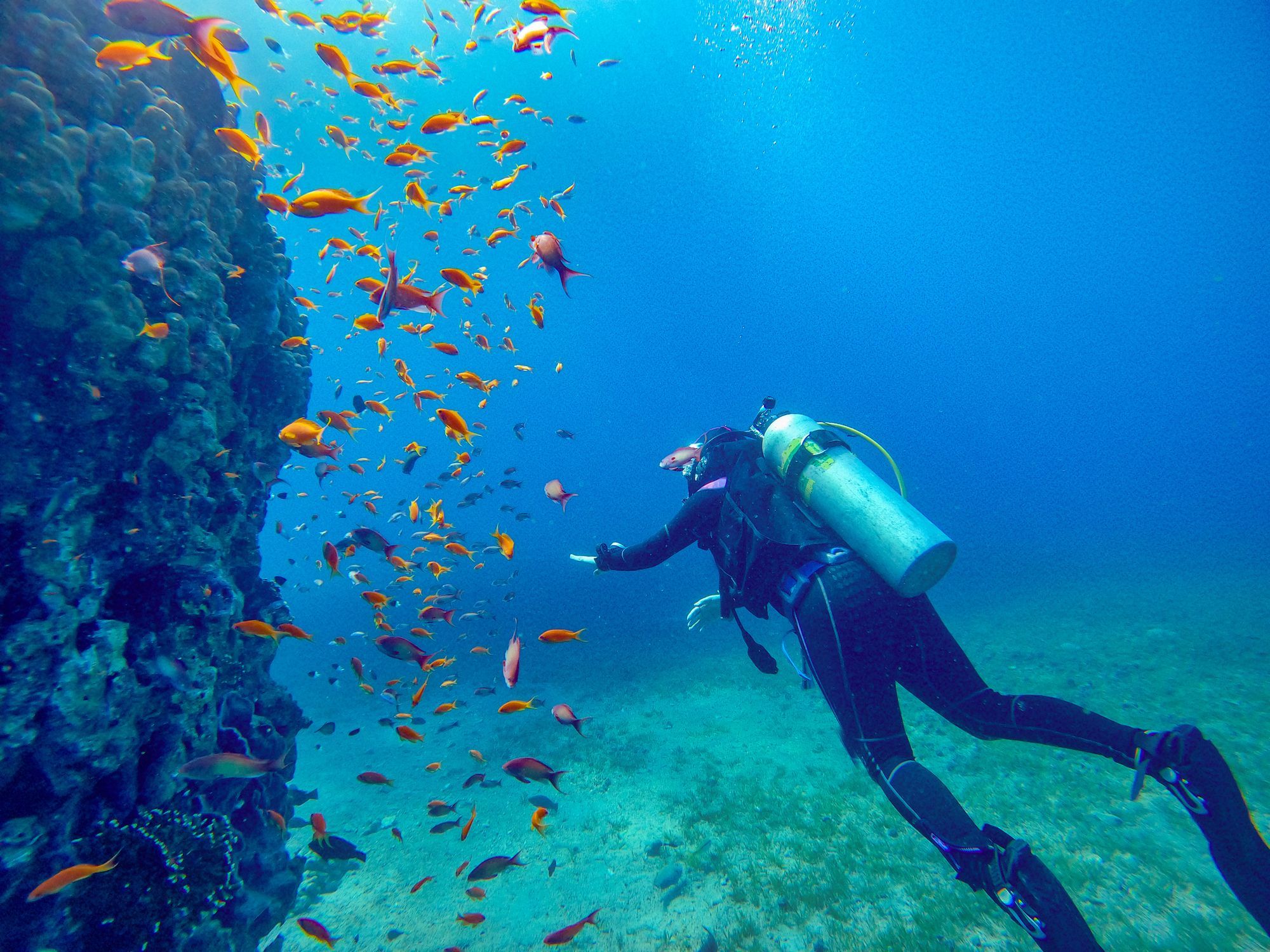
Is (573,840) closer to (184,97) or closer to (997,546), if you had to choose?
(184,97)

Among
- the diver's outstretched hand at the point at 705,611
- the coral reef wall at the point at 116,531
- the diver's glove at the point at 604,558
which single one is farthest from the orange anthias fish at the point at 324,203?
the diver's outstretched hand at the point at 705,611

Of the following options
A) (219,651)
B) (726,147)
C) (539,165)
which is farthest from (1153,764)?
(726,147)

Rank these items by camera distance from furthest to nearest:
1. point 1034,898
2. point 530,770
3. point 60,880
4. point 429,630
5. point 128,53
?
point 429,630
point 128,53
point 530,770
point 60,880
point 1034,898

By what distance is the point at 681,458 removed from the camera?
4820 mm

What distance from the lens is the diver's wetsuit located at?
94.7 inches

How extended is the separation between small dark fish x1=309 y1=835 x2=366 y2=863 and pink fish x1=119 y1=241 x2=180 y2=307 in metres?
4.77

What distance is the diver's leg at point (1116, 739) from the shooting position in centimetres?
258

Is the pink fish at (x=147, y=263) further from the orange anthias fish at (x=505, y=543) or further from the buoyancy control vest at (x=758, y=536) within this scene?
→ the buoyancy control vest at (x=758, y=536)

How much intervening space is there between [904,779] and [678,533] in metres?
2.36

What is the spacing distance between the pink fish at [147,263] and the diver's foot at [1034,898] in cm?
666

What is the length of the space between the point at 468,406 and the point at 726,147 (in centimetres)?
6006

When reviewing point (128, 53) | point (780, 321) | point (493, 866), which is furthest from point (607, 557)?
point (780, 321)

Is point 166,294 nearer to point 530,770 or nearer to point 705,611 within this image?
point 530,770

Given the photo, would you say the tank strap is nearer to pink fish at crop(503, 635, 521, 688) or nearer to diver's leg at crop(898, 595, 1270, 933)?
diver's leg at crop(898, 595, 1270, 933)
